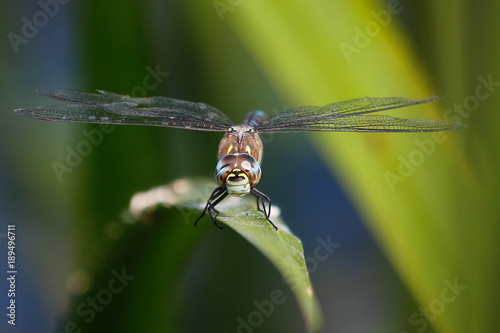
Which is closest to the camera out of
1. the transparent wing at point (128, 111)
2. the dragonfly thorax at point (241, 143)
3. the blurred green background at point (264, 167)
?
the blurred green background at point (264, 167)

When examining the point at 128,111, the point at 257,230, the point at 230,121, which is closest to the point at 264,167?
the point at 230,121

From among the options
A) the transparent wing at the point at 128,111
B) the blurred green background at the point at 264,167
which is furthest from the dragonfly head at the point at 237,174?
the transparent wing at the point at 128,111

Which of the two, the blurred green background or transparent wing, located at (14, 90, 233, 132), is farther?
transparent wing, located at (14, 90, 233, 132)

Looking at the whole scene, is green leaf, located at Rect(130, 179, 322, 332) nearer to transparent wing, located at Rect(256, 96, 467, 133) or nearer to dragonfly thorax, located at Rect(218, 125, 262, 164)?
dragonfly thorax, located at Rect(218, 125, 262, 164)

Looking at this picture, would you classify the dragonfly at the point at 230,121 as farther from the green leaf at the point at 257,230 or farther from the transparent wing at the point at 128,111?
the green leaf at the point at 257,230

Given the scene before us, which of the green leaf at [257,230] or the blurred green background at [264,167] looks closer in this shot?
the green leaf at [257,230]

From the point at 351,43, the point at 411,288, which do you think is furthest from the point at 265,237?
the point at 351,43

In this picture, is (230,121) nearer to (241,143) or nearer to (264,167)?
(241,143)

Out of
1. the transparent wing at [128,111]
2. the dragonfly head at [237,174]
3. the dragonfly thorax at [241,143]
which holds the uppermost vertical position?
the transparent wing at [128,111]

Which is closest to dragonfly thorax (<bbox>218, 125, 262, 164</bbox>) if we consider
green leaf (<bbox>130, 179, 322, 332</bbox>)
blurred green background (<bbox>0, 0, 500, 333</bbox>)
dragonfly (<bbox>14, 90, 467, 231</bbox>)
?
dragonfly (<bbox>14, 90, 467, 231</bbox>)

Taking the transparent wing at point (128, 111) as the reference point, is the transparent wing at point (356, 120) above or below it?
below
